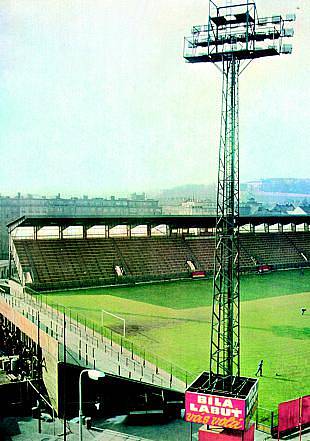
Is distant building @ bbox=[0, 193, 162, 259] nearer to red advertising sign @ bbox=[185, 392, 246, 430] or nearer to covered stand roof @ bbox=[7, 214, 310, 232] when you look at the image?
covered stand roof @ bbox=[7, 214, 310, 232]

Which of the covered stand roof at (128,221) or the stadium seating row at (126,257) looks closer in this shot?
the covered stand roof at (128,221)

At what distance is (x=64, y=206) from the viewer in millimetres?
54812

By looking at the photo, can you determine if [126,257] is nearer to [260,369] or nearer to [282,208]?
[260,369]

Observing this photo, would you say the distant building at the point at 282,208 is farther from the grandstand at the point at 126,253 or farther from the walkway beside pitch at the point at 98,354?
the walkway beside pitch at the point at 98,354

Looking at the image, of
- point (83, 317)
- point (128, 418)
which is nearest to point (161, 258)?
point (83, 317)

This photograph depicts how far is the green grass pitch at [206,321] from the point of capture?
1930 cm

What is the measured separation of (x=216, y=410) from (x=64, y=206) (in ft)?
145

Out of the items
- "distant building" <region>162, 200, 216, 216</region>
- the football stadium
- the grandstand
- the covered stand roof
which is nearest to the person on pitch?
the football stadium

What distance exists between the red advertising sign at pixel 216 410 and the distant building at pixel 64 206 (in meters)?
38.5

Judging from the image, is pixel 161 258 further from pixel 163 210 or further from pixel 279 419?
pixel 279 419

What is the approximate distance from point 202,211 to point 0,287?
33444 millimetres

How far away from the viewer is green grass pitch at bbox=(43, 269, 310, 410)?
19297 mm

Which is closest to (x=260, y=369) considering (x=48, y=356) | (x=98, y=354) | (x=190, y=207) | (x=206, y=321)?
(x=98, y=354)

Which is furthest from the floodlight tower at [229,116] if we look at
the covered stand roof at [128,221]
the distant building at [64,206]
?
the distant building at [64,206]
